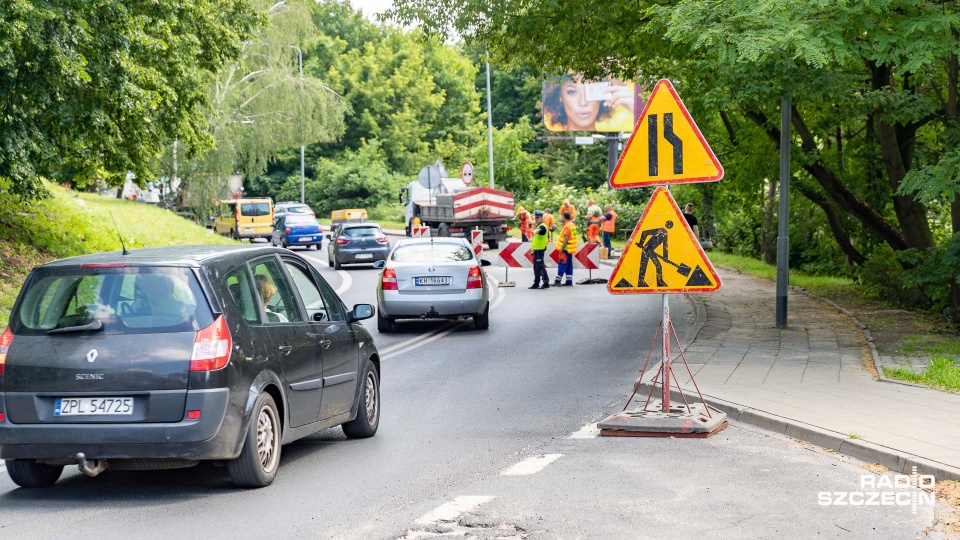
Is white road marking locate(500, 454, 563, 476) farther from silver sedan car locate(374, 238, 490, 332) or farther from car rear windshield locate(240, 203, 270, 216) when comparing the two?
car rear windshield locate(240, 203, 270, 216)

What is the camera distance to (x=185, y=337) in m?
6.99

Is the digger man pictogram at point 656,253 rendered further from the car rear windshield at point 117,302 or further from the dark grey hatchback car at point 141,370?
the car rear windshield at point 117,302

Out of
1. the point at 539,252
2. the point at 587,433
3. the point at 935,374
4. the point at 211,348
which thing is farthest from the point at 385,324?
the point at 211,348

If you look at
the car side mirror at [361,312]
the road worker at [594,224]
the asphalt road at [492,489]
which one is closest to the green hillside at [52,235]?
the car side mirror at [361,312]

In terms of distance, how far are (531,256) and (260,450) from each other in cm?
1988

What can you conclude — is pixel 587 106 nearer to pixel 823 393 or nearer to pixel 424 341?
pixel 424 341

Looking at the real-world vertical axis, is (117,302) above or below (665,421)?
above

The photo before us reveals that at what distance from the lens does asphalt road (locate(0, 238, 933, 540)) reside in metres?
6.37

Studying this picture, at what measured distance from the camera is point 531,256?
27.1 metres

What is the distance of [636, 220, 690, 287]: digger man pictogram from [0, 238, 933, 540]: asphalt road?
1.33 m

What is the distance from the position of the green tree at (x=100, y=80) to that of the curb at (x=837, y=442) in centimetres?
1153

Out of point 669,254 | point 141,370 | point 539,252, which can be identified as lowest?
point 539,252

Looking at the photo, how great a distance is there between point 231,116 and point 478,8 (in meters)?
31.5

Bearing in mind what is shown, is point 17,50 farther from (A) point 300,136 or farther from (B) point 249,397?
(A) point 300,136
